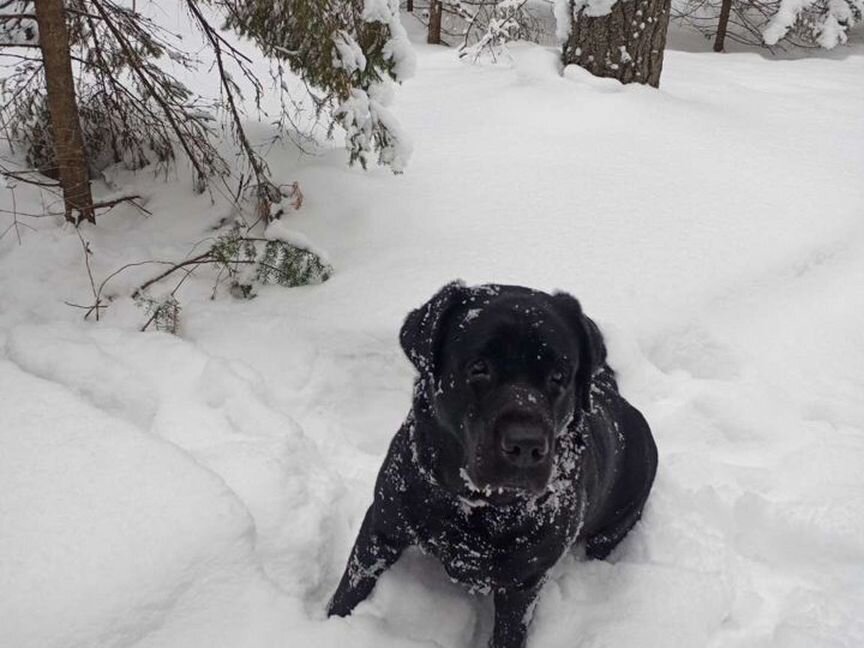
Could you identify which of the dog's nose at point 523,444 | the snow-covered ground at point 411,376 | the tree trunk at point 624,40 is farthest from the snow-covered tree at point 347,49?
the dog's nose at point 523,444

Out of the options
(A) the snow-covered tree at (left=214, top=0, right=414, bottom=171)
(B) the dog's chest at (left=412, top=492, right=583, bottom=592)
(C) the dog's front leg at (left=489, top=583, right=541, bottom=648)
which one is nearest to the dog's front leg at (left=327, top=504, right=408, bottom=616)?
(B) the dog's chest at (left=412, top=492, right=583, bottom=592)

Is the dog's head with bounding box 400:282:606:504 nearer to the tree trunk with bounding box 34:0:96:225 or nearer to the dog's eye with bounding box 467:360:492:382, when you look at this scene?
the dog's eye with bounding box 467:360:492:382

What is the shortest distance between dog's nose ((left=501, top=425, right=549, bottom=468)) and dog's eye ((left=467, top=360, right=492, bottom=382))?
0.58 ft

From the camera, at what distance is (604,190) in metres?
4.59

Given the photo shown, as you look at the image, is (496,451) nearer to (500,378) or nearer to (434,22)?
(500,378)

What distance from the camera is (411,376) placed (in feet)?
11.8

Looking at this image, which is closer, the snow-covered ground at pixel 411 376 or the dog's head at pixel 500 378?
the dog's head at pixel 500 378

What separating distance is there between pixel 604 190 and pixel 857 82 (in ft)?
17.0

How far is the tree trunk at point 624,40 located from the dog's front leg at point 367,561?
467 centimetres

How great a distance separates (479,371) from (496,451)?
22 cm

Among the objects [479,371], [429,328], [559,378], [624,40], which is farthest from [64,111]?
[624,40]

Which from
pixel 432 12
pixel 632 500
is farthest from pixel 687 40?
pixel 632 500

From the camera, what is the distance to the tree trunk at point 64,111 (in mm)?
3744

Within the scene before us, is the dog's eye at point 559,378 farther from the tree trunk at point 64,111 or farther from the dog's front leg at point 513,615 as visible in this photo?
the tree trunk at point 64,111
